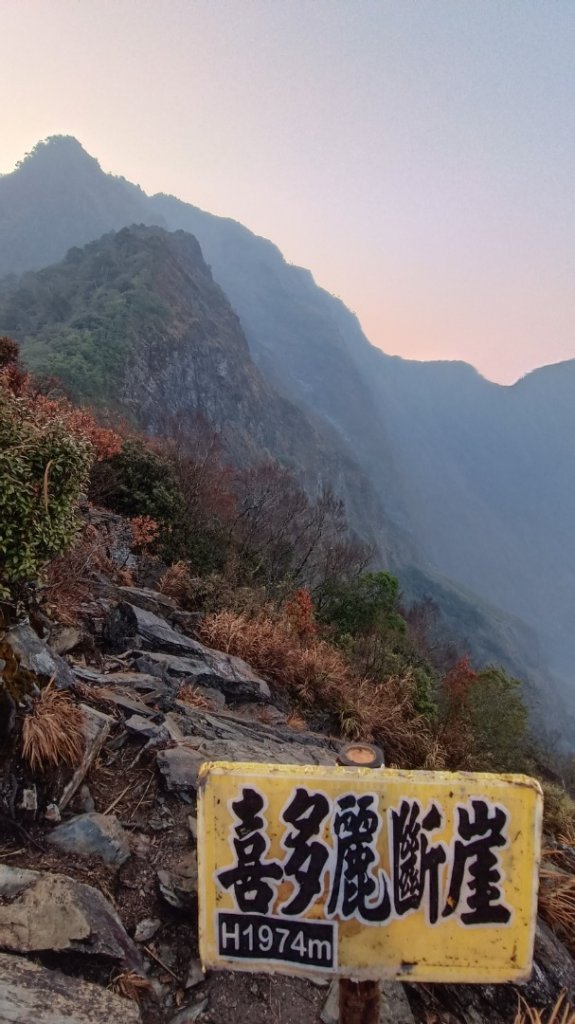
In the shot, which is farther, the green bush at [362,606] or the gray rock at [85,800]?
the green bush at [362,606]

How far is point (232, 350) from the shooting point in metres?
69.6

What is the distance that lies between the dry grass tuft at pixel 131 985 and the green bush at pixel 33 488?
2650 mm

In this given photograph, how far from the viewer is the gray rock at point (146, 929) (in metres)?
2.93

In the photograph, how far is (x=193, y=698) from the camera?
6.00 meters

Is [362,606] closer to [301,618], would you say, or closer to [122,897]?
[301,618]

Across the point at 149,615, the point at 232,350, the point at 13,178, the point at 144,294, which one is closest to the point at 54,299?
the point at 144,294

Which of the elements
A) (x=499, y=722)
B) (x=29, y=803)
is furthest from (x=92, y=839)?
(x=499, y=722)

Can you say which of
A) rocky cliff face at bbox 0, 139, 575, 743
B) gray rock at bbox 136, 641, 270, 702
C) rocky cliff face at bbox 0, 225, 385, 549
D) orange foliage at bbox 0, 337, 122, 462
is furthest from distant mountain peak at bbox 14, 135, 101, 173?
gray rock at bbox 136, 641, 270, 702

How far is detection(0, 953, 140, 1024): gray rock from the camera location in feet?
7.39

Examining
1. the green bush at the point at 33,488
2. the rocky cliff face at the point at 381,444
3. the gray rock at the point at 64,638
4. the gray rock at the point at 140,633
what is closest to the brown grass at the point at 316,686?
the gray rock at the point at 140,633

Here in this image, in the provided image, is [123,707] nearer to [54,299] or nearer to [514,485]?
[54,299]

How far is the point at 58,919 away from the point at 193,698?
3.27m

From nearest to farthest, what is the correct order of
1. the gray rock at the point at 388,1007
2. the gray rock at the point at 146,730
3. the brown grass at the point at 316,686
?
the gray rock at the point at 388,1007
the gray rock at the point at 146,730
the brown grass at the point at 316,686

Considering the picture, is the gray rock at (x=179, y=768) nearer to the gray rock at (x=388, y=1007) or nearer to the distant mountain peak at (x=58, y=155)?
the gray rock at (x=388, y=1007)
